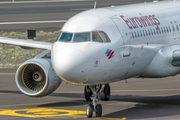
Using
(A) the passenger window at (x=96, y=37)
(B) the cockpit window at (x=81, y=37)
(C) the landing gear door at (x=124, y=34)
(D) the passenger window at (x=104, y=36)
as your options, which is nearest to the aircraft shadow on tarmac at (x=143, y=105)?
(C) the landing gear door at (x=124, y=34)

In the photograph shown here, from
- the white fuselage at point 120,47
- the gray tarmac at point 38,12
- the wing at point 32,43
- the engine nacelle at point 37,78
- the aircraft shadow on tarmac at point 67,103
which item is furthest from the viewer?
the gray tarmac at point 38,12

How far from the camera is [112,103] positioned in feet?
73.4

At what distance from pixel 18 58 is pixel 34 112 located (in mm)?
18634

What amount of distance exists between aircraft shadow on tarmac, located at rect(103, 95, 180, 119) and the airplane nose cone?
3.41 metres

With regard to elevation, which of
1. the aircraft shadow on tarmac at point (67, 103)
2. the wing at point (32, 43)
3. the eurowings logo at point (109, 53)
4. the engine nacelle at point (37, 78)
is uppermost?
the eurowings logo at point (109, 53)

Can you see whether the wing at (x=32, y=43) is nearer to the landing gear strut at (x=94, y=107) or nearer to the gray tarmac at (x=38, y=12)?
the landing gear strut at (x=94, y=107)

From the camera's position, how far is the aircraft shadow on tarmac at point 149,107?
18.7 meters

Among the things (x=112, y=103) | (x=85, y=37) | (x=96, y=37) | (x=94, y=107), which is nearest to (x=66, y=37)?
(x=85, y=37)

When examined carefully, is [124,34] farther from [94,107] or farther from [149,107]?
[149,107]

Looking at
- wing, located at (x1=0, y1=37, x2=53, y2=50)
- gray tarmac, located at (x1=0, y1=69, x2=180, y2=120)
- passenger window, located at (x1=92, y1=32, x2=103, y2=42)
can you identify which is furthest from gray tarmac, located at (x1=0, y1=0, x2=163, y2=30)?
passenger window, located at (x1=92, y1=32, x2=103, y2=42)

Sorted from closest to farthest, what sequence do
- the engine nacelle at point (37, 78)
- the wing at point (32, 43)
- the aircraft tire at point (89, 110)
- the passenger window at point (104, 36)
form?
the passenger window at point (104, 36), the aircraft tire at point (89, 110), the engine nacelle at point (37, 78), the wing at point (32, 43)

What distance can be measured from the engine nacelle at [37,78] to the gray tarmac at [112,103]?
89 centimetres

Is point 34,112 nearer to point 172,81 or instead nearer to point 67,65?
point 67,65

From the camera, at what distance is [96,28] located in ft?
56.1
